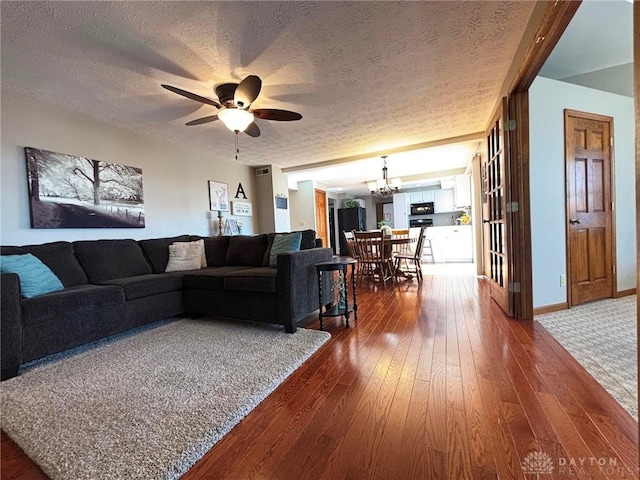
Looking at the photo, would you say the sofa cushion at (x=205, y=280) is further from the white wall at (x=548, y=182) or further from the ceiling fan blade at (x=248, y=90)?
the white wall at (x=548, y=182)

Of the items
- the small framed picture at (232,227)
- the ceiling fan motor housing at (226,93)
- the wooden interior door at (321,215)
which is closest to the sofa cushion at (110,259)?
the small framed picture at (232,227)

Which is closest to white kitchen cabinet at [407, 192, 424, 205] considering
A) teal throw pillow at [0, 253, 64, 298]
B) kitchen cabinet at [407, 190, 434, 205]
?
kitchen cabinet at [407, 190, 434, 205]

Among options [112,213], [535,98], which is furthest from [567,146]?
[112,213]

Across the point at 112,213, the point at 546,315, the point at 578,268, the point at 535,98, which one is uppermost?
the point at 535,98

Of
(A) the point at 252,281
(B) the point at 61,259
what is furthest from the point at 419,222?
(B) the point at 61,259

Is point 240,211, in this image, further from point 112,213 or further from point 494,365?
point 494,365

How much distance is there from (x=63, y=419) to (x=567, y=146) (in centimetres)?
432

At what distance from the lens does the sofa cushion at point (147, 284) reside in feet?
8.01

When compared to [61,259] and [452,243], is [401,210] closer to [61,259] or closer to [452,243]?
[452,243]

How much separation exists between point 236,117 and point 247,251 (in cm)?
159

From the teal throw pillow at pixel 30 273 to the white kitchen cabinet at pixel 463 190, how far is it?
712cm

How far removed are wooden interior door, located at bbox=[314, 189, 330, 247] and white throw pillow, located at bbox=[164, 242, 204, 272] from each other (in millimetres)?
4472

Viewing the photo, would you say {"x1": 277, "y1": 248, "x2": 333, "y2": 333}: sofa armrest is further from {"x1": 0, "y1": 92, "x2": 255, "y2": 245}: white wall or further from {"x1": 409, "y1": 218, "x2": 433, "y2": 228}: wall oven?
{"x1": 409, "y1": 218, "x2": 433, "y2": 228}: wall oven

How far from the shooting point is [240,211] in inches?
198
